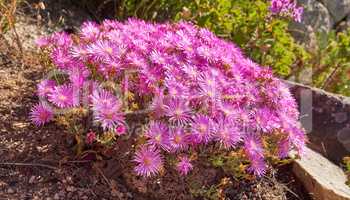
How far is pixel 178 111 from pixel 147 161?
242mm

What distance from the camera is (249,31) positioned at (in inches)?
158

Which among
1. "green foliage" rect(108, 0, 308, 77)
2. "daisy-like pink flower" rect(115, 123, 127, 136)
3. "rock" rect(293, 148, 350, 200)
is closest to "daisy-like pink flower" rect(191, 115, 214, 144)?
"daisy-like pink flower" rect(115, 123, 127, 136)

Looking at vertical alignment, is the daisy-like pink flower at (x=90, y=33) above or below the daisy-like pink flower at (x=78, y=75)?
above

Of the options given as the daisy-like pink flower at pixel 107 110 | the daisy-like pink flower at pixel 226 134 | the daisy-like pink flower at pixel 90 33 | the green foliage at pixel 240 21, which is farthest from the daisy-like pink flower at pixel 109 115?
the green foliage at pixel 240 21

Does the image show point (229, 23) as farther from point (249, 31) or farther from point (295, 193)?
point (295, 193)

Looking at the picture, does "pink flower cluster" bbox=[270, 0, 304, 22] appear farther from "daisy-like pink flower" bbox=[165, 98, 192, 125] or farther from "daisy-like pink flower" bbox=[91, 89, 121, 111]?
"daisy-like pink flower" bbox=[91, 89, 121, 111]

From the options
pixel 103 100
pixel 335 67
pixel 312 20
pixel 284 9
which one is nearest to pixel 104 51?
pixel 103 100

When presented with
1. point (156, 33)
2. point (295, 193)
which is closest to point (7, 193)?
point (156, 33)

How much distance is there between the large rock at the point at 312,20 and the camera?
596 cm

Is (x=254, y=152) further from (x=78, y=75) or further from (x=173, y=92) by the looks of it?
(x=78, y=75)

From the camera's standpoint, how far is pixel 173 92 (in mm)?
2418

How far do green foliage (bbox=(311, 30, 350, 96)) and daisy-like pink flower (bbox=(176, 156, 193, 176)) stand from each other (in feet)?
7.51

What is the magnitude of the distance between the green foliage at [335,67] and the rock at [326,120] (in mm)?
648

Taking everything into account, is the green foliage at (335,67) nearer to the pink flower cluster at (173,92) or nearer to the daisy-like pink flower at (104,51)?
the pink flower cluster at (173,92)
